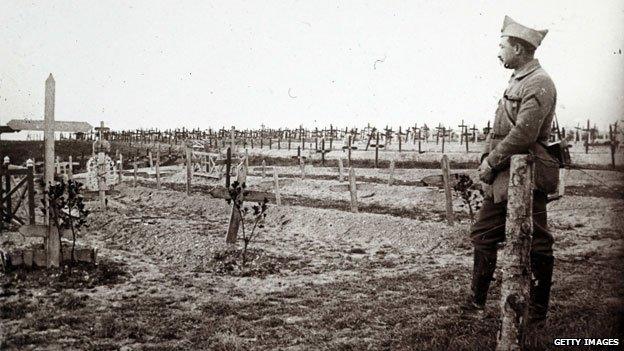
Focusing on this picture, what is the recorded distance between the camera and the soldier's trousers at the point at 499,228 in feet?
13.4

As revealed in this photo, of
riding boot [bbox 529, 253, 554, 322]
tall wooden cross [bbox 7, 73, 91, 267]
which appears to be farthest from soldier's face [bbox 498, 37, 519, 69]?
tall wooden cross [bbox 7, 73, 91, 267]

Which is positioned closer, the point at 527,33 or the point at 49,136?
the point at 527,33

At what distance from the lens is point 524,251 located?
3.31m

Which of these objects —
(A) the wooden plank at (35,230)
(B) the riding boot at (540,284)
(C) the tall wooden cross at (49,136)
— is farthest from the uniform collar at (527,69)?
(A) the wooden plank at (35,230)

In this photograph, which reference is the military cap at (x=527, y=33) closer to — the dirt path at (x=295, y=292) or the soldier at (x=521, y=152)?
the soldier at (x=521, y=152)

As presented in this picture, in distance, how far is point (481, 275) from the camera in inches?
174

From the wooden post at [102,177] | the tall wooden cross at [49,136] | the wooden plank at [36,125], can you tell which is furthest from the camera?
the wooden post at [102,177]

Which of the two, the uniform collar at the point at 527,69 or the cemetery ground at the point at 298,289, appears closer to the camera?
the uniform collar at the point at 527,69

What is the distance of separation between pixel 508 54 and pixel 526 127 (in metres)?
0.75

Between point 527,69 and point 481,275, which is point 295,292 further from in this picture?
point 527,69

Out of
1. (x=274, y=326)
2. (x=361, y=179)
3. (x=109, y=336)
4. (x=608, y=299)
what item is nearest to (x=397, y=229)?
(x=608, y=299)

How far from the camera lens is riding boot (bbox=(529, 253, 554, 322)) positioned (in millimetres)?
4094
